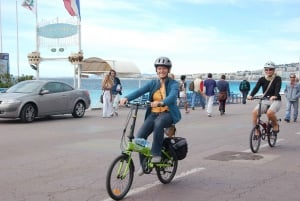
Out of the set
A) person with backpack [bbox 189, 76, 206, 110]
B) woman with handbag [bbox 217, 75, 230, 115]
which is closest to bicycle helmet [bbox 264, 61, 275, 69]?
woman with handbag [bbox 217, 75, 230, 115]

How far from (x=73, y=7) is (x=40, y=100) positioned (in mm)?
9675

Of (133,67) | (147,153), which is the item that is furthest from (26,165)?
(133,67)

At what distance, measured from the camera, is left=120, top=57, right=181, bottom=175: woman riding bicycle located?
6.61m

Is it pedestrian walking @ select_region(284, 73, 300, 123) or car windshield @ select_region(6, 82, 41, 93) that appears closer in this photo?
car windshield @ select_region(6, 82, 41, 93)

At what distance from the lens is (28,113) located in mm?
16125

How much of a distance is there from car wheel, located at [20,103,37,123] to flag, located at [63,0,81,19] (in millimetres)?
9886

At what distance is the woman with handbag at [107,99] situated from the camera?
736 inches

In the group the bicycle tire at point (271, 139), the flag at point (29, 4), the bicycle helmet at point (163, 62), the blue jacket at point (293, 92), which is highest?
the flag at point (29, 4)

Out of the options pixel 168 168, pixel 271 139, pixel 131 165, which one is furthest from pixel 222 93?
pixel 131 165

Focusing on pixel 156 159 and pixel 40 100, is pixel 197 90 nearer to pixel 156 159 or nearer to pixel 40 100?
pixel 40 100

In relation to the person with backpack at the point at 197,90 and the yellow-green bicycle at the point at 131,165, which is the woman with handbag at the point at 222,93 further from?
the yellow-green bicycle at the point at 131,165

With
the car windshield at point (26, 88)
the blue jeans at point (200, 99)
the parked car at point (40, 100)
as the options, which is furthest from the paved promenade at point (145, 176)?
the blue jeans at point (200, 99)

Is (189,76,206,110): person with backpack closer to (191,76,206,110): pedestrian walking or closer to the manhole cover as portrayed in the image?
(191,76,206,110): pedestrian walking

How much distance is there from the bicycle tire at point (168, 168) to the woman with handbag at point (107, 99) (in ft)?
38.3
